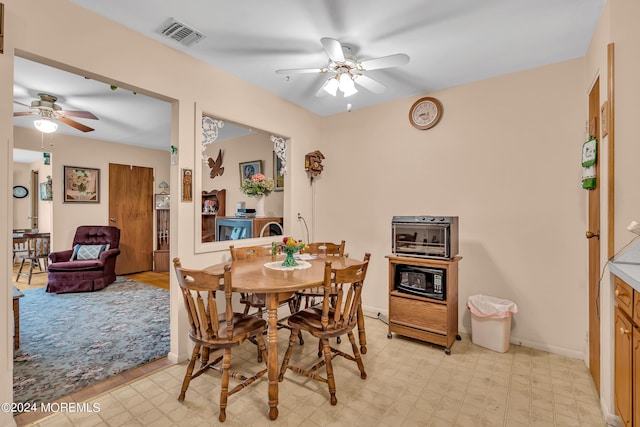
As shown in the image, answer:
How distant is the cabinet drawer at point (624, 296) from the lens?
52.7 inches

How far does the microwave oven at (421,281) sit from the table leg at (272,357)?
4.89 ft

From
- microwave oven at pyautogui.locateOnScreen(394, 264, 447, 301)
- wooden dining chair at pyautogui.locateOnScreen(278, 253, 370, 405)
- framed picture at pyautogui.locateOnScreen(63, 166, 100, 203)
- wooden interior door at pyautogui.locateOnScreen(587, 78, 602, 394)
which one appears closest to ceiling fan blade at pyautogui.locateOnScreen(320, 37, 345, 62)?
wooden dining chair at pyautogui.locateOnScreen(278, 253, 370, 405)

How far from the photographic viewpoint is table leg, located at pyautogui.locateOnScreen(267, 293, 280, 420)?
179cm

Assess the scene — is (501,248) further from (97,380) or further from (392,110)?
(97,380)

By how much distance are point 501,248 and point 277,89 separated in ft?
9.12

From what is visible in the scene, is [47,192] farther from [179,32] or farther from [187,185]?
[179,32]

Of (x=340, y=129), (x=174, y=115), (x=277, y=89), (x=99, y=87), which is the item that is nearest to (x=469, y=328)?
(x=340, y=129)

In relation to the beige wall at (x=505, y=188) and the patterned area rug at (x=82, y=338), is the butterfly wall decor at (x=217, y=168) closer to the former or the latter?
the patterned area rug at (x=82, y=338)

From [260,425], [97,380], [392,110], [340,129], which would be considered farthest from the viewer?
[340,129]

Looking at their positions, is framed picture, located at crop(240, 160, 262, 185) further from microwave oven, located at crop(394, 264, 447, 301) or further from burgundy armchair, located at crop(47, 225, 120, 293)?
microwave oven, located at crop(394, 264, 447, 301)

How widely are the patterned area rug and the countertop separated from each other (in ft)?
10.3

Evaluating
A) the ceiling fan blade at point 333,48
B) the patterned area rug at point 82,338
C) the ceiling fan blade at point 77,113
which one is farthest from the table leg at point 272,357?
the ceiling fan blade at point 77,113

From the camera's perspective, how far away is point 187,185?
2.52m

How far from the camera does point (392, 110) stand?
3469 mm
